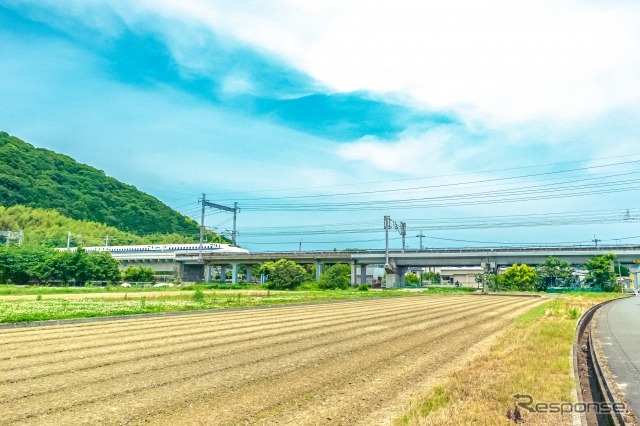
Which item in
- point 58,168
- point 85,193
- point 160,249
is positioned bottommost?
point 160,249

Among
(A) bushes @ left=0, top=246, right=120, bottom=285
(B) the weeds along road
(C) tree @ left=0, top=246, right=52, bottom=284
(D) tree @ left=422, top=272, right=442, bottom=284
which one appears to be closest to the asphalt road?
(B) the weeds along road

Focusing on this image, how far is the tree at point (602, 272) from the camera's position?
75375mm

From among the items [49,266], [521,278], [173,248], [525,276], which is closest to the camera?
[49,266]

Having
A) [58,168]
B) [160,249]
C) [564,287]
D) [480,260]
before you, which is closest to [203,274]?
[160,249]

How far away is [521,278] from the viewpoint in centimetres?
8275

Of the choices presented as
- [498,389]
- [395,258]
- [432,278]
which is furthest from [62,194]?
[498,389]

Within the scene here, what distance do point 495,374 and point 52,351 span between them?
12.6 meters

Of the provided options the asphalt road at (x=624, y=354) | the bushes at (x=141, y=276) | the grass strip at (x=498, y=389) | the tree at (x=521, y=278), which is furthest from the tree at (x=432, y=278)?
the grass strip at (x=498, y=389)

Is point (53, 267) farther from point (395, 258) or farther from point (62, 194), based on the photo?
point (62, 194)

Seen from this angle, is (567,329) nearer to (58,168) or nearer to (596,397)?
(596,397)

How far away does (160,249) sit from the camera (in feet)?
392

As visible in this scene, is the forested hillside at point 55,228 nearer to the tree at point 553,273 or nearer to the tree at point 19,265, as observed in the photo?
the tree at point 19,265

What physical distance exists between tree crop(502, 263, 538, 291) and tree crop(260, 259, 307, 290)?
40821 mm

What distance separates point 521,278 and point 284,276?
1770 inches
